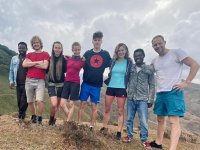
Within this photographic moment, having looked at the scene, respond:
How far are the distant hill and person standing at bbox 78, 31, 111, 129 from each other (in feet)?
173

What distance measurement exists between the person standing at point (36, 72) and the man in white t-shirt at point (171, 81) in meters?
3.61

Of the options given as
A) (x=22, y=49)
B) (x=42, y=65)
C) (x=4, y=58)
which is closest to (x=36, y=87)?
(x=42, y=65)

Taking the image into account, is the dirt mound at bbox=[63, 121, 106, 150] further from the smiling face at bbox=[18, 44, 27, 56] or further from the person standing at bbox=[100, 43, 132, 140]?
the smiling face at bbox=[18, 44, 27, 56]

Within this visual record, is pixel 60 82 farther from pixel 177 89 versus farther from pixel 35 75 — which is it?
pixel 177 89

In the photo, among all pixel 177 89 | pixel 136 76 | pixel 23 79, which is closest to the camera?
pixel 177 89

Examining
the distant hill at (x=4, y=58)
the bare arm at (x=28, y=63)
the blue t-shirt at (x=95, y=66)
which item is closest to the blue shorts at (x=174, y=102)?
the blue t-shirt at (x=95, y=66)

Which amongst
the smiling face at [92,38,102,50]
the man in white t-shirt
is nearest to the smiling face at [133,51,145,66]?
the man in white t-shirt

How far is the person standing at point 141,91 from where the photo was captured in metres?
10.3

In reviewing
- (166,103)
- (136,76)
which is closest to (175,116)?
(166,103)

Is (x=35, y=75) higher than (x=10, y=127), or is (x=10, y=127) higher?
(x=35, y=75)

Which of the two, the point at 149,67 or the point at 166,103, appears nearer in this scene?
the point at 166,103

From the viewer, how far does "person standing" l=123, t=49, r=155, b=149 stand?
→ 1030 cm

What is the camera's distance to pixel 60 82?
36.0ft

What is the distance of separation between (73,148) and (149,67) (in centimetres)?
334
